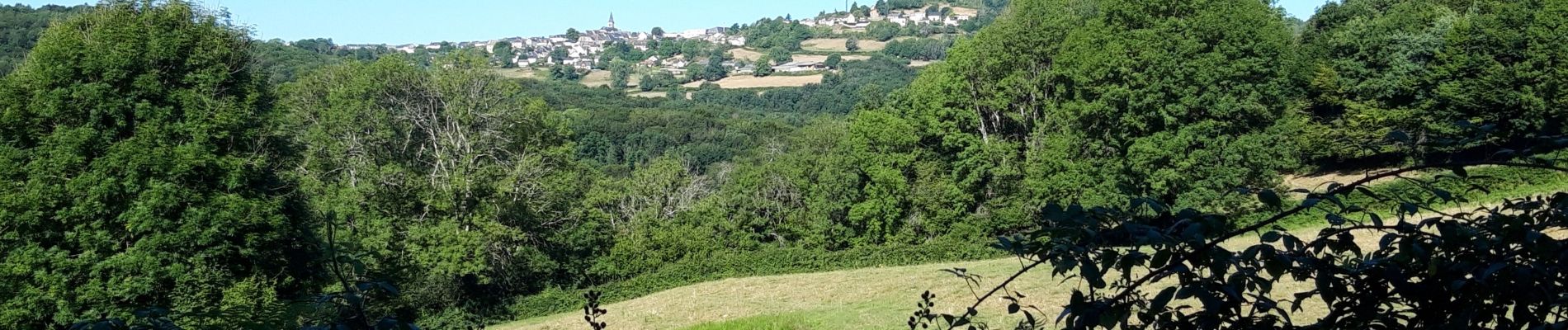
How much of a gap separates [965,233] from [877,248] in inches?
142

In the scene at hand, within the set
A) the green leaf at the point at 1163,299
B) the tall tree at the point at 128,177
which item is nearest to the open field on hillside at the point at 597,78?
the tall tree at the point at 128,177

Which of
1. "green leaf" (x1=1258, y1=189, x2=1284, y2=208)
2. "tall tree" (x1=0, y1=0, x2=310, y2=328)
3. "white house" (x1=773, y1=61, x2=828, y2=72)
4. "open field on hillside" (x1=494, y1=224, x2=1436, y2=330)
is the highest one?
"green leaf" (x1=1258, y1=189, x2=1284, y2=208)

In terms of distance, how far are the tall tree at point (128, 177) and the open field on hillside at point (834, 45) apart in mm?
142819

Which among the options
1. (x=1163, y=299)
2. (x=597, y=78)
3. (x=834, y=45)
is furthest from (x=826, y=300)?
(x=834, y=45)

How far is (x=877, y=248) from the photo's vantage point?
29.0 meters

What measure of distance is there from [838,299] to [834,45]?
523 feet

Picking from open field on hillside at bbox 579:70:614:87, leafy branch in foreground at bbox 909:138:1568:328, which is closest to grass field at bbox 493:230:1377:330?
leafy branch in foreground at bbox 909:138:1568:328

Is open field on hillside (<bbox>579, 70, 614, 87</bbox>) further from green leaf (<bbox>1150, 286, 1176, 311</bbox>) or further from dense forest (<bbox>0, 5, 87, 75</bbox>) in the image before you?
green leaf (<bbox>1150, 286, 1176, 311</bbox>)

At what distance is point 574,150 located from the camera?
3127 centimetres

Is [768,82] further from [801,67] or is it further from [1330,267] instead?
[1330,267]

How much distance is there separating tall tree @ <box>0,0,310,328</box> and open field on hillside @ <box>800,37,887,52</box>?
142819mm

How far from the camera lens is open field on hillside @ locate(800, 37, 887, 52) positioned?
543ft

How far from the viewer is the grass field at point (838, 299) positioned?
15.1 meters

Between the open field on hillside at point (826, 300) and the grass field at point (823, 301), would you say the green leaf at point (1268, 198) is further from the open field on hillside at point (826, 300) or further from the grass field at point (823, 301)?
the grass field at point (823, 301)
